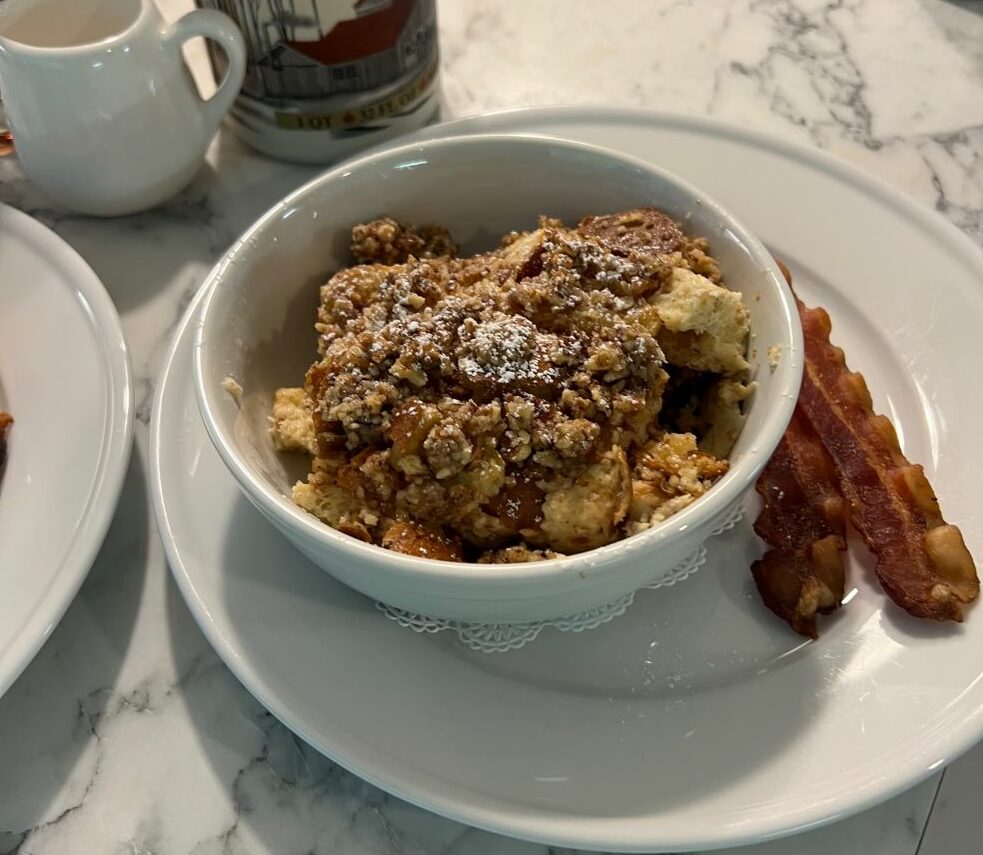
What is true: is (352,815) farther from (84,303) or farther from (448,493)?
(84,303)

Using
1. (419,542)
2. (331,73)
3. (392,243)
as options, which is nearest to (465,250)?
(392,243)

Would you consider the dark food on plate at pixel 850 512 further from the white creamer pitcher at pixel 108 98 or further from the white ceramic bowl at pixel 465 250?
the white creamer pitcher at pixel 108 98

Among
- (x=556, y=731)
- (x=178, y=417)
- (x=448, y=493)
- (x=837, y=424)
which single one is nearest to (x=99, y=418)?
(x=178, y=417)

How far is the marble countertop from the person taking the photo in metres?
0.80

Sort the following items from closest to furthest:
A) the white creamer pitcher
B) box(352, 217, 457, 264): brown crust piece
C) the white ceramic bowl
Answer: the white ceramic bowl → box(352, 217, 457, 264): brown crust piece → the white creamer pitcher

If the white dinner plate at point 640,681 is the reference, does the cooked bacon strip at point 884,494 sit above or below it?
above

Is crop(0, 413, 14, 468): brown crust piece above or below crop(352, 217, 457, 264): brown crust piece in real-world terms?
below

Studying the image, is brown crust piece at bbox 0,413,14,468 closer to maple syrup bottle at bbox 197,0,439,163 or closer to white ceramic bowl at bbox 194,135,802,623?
white ceramic bowl at bbox 194,135,802,623

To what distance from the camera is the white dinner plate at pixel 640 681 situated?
712 mm

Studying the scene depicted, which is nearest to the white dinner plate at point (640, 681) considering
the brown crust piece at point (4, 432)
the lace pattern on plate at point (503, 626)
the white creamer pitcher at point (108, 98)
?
the lace pattern on plate at point (503, 626)

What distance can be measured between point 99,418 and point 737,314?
67cm

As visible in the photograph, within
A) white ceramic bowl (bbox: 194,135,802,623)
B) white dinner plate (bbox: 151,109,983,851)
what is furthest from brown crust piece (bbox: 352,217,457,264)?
white dinner plate (bbox: 151,109,983,851)

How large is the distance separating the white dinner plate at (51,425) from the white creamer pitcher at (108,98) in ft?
0.33

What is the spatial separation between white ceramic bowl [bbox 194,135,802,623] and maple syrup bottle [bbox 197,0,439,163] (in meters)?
0.26
